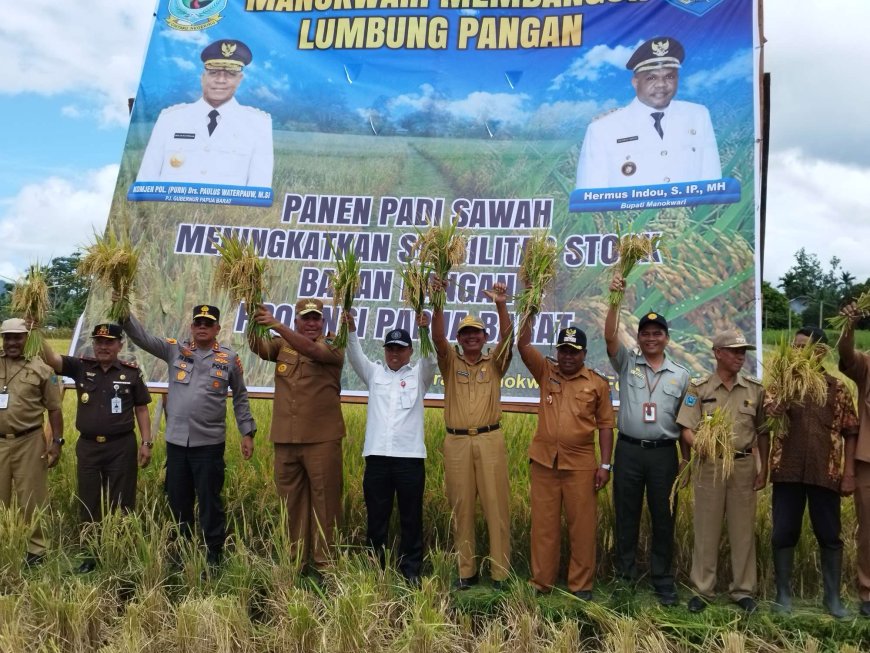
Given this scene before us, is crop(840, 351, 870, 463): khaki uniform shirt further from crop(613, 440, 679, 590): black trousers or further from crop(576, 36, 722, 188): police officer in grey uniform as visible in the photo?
crop(576, 36, 722, 188): police officer in grey uniform

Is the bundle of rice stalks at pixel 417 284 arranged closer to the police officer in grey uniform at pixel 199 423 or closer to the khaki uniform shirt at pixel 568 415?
the khaki uniform shirt at pixel 568 415

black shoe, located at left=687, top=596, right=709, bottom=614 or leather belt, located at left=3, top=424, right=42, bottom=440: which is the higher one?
leather belt, located at left=3, top=424, right=42, bottom=440

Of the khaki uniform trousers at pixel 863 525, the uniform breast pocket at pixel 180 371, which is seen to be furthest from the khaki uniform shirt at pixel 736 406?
the uniform breast pocket at pixel 180 371

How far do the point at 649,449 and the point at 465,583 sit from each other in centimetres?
146

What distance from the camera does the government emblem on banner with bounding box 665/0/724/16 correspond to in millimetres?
6594

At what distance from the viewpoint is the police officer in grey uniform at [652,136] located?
6410 mm

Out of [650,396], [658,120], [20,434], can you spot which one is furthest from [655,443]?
[20,434]

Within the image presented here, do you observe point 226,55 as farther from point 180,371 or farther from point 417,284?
point 417,284

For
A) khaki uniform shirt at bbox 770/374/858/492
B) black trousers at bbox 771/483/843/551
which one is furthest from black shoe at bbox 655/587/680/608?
khaki uniform shirt at bbox 770/374/858/492

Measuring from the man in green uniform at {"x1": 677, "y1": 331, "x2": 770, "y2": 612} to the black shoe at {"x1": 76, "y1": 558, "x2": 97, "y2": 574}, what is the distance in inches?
155

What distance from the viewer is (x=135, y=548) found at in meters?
4.36

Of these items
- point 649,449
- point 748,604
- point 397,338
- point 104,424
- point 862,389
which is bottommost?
point 748,604

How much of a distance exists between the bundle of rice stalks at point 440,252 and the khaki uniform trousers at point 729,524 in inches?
78.0

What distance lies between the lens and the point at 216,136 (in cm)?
725
